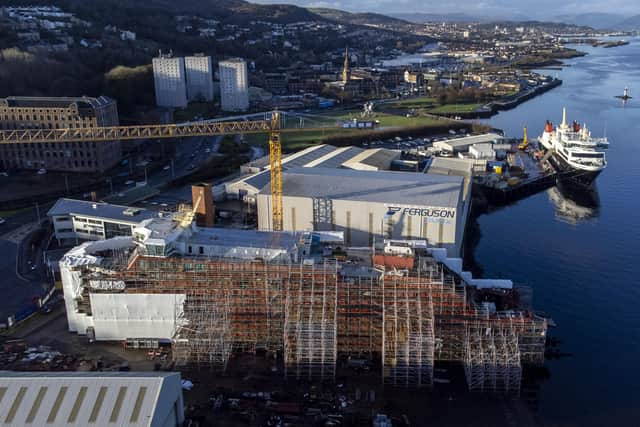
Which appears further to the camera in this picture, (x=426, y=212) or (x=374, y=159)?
(x=374, y=159)

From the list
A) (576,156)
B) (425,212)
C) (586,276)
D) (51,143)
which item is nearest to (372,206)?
(425,212)

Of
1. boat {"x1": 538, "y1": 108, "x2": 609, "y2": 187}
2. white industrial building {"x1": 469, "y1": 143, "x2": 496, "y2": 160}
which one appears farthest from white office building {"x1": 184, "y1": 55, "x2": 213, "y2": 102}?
boat {"x1": 538, "y1": 108, "x2": 609, "y2": 187}

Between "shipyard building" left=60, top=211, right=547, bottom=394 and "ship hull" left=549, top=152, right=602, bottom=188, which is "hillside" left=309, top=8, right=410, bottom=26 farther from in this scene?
"shipyard building" left=60, top=211, right=547, bottom=394

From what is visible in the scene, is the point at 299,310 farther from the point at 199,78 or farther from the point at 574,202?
the point at 199,78

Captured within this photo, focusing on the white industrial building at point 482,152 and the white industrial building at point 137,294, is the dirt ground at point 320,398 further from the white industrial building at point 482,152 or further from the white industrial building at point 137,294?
the white industrial building at point 482,152

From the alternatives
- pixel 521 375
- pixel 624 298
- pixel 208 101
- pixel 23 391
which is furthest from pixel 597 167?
pixel 208 101
